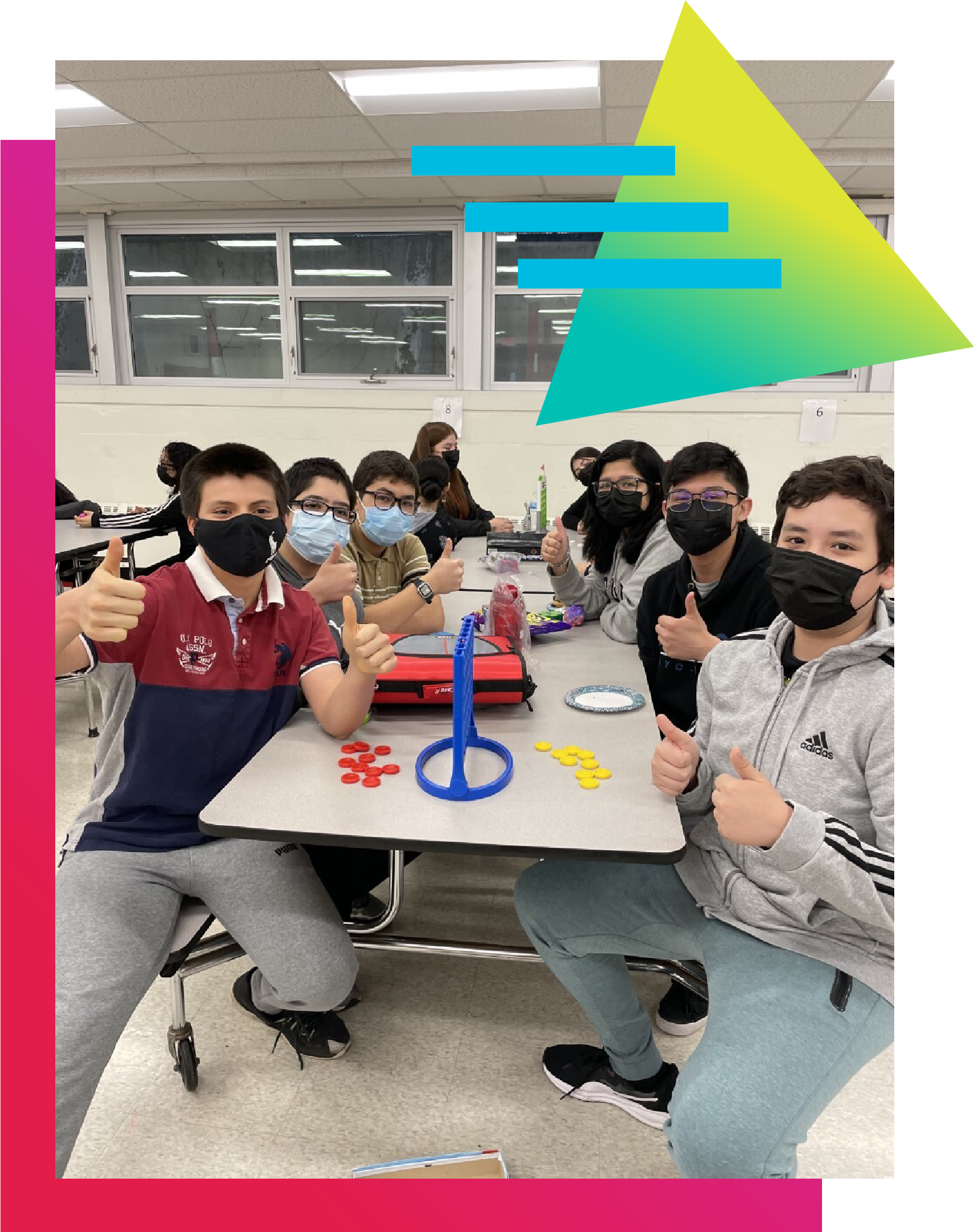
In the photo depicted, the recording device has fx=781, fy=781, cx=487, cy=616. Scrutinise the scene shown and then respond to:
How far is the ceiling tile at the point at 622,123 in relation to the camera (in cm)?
381

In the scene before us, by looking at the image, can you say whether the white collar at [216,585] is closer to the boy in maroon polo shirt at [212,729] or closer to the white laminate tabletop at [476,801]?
the boy in maroon polo shirt at [212,729]

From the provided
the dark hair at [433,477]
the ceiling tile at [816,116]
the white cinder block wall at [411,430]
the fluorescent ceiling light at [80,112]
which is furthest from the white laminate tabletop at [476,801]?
the white cinder block wall at [411,430]

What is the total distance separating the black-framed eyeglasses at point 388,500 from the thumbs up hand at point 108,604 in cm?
122

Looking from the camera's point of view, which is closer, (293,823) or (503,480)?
(293,823)

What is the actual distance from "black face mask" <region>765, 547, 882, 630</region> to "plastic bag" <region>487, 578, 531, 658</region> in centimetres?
78

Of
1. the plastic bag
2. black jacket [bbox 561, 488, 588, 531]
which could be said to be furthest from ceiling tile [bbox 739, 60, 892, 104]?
the plastic bag

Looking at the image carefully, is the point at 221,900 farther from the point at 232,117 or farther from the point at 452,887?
the point at 232,117

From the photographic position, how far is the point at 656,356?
1.15 metres

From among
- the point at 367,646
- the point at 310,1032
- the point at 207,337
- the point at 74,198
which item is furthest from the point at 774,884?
the point at 74,198

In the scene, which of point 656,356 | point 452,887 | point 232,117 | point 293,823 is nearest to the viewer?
point 656,356

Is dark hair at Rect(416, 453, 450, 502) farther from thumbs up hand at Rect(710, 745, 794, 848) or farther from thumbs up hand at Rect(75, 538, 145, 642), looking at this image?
thumbs up hand at Rect(710, 745, 794, 848)

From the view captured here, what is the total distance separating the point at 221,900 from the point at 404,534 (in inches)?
52.2

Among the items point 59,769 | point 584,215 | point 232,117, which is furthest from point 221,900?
point 232,117

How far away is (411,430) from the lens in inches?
227
